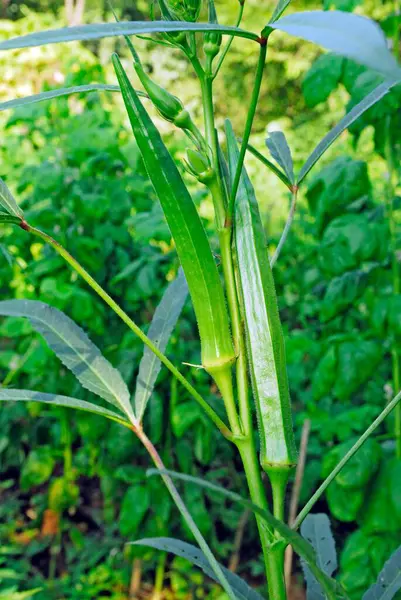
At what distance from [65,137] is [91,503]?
1.24m

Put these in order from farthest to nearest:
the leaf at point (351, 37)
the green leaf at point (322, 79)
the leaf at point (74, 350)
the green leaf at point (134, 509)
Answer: the green leaf at point (134, 509)
the green leaf at point (322, 79)
the leaf at point (74, 350)
the leaf at point (351, 37)

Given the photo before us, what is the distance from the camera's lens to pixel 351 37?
0.25 metres

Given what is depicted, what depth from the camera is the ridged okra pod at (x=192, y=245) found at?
463 millimetres

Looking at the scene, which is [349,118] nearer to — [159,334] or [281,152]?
[281,152]

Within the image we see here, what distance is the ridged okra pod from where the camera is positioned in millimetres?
463

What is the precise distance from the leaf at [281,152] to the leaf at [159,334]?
0.46ft

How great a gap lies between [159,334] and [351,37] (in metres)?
0.38

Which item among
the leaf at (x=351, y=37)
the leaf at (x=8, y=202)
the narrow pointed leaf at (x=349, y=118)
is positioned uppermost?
the narrow pointed leaf at (x=349, y=118)

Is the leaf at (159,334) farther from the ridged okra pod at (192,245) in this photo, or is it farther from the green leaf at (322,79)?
the green leaf at (322,79)

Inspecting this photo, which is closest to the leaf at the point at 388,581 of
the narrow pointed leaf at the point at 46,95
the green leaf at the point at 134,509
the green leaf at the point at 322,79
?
the narrow pointed leaf at the point at 46,95

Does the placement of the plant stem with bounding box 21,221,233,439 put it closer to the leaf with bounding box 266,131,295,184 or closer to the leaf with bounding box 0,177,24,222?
the leaf with bounding box 0,177,24,222

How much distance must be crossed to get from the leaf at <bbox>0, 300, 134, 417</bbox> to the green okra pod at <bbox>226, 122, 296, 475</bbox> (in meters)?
0.13

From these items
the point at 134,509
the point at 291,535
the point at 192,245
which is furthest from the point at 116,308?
the point at 134,509

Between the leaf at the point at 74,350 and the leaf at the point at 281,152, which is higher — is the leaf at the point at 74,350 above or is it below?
below
